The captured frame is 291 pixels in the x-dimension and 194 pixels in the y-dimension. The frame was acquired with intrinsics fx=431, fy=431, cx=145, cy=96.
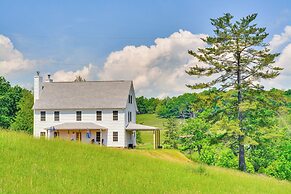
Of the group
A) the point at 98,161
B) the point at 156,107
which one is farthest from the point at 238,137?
the point at 156,107

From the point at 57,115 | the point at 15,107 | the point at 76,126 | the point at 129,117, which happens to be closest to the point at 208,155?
the point at 129,117

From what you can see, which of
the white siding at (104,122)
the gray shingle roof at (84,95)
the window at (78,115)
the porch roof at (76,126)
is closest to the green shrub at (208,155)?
the white siding at (104,122)

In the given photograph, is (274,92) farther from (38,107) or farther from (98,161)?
(38,107)

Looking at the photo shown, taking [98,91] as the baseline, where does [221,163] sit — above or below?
below

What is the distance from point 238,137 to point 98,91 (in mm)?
23241

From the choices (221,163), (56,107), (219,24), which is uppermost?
(219,24)

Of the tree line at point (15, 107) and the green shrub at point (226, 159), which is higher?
the tree line at point (15, 107)

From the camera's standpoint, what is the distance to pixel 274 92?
3912 cm

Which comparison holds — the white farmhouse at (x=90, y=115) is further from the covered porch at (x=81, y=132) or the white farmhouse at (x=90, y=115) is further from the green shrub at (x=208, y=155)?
the green shrub at (x=208, y=155)

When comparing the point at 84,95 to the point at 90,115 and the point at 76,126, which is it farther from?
the point at 76,126

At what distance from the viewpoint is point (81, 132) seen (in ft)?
178

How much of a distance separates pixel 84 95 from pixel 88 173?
40700 millimetres

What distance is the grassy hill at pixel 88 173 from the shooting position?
13812 millimetres

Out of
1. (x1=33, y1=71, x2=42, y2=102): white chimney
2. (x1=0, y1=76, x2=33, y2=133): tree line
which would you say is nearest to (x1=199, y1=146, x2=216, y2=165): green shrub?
(x1=33, y1=71, x2=42, y2=102): white chimney
